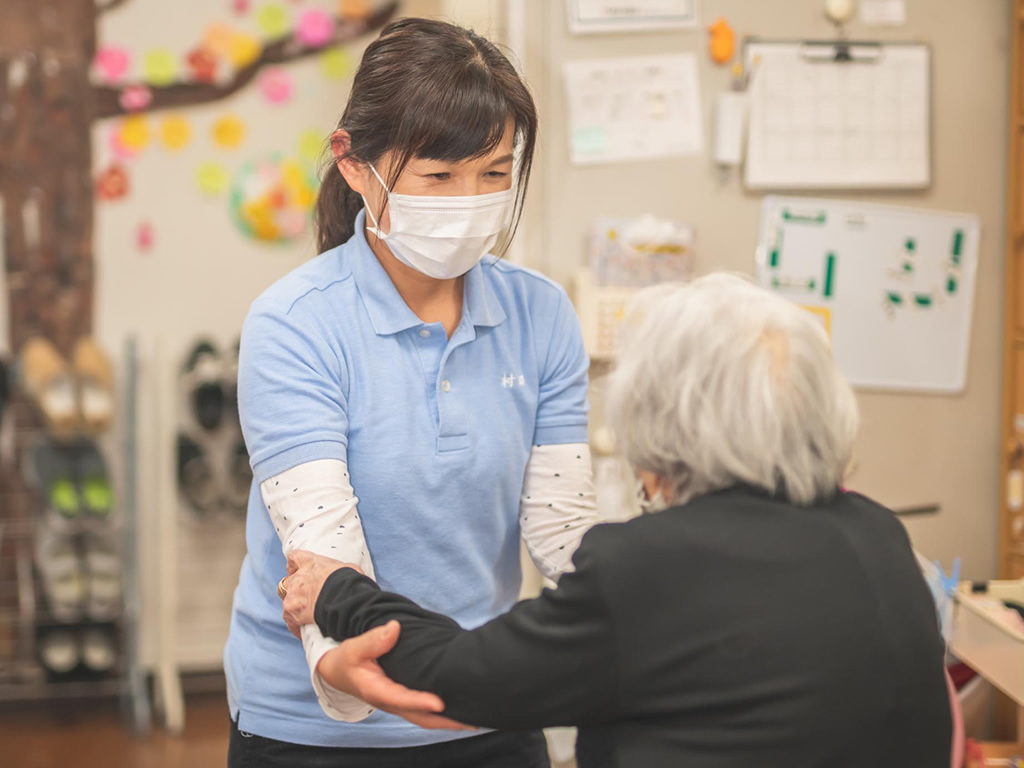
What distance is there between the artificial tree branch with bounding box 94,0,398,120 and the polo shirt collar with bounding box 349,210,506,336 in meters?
2.41

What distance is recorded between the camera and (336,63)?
3.63 metres

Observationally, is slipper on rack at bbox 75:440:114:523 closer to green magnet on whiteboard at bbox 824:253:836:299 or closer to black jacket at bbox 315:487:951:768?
green magnet on whiteboard at bbox 824:253:836:299

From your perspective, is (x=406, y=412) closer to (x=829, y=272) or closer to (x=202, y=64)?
(x=829, y=272)

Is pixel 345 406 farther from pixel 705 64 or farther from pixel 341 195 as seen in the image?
pixel 705 64

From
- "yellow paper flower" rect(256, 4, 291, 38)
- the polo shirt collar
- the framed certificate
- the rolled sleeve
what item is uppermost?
"yellow paper flower" rect(256, 4, 291, 38)

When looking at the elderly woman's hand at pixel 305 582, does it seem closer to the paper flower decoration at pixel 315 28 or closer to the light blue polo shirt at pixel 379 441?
the light blue polo shirt at pixel 379 441

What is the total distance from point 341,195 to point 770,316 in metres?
0.70

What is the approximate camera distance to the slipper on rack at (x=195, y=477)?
11.0ft

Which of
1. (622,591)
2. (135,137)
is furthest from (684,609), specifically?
(135,137)

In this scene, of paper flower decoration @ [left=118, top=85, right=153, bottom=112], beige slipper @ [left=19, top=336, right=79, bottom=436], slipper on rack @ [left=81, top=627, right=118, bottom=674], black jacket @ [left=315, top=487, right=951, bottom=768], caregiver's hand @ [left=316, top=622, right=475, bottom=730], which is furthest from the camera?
paper flower decoration @ [left=118, top=85, right=153, bottom=112]

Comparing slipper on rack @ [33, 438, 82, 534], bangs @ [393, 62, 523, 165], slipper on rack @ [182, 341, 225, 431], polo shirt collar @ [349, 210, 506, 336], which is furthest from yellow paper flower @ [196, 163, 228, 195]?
bangs @ [393, 62, 523, 165]

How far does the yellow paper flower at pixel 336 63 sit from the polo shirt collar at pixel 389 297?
7.90 ft

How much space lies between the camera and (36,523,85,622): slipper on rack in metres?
3.22

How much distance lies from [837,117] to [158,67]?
2280 mm
